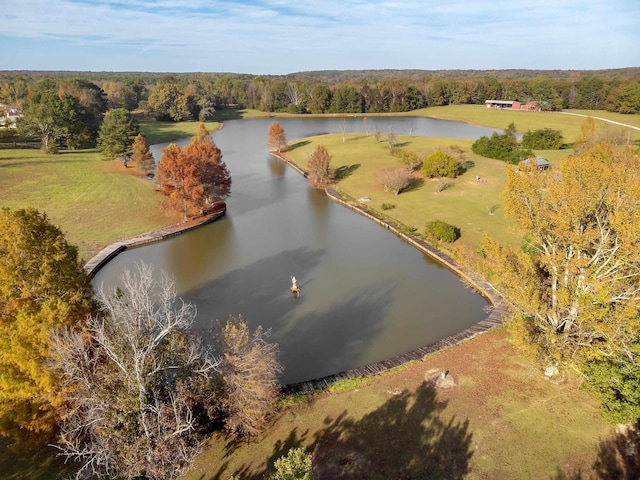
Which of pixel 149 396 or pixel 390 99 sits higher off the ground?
pixel 390 99

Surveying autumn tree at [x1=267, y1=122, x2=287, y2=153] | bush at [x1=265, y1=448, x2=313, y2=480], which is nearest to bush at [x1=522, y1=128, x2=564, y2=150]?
autumn tree at [x1=267, y1=122, x2=287, y2=153]

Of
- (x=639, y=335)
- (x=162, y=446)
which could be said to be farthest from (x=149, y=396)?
(x=639, y=335)

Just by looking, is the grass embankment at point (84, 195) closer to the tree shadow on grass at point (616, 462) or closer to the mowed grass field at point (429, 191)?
the mowed grass field at point (429, 191)

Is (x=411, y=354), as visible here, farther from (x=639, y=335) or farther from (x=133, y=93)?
(x=133, y=93)

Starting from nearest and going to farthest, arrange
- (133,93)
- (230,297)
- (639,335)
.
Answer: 1. (639,335)
2. (230,297)
3. (133,93)

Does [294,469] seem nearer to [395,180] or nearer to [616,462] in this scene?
[616,462]

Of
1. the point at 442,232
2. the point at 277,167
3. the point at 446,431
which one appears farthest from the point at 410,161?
the point at 446,431
